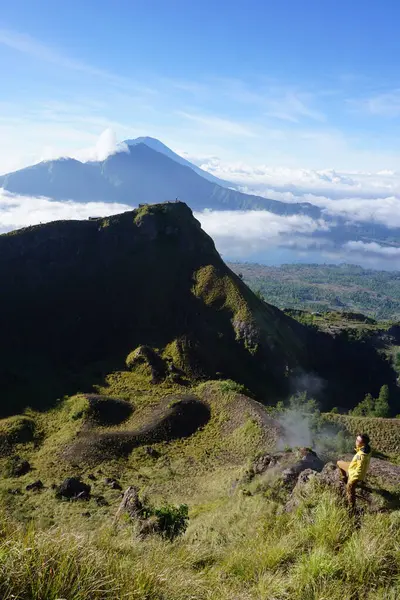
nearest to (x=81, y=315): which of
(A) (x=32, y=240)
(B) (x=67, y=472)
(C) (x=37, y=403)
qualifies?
(A) (x=32, y=240)

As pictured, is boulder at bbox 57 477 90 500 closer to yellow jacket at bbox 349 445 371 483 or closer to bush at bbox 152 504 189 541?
bush at bbox 152 504 189 541

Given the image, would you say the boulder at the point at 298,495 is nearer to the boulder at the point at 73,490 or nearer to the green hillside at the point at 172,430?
the green hillside at the point at 172,430

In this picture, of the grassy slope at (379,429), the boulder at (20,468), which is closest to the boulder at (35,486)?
the boulder at (20,468)

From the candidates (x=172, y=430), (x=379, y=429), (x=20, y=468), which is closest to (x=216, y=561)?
(x=20, y=468)

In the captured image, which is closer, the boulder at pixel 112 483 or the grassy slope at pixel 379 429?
the boulder at pixel 112 483

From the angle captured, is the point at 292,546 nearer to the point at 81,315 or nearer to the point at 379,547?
the point at 379,547

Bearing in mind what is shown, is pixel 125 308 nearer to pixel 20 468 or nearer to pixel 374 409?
pixel 20 468
